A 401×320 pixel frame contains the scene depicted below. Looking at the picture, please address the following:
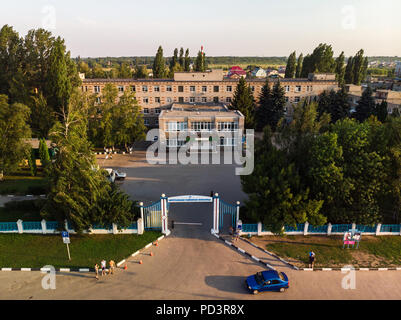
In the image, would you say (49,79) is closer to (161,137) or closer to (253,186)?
(161,137)

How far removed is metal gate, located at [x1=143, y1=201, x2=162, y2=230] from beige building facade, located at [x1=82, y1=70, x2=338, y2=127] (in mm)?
34841

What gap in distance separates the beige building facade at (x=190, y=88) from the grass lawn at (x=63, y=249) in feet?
119

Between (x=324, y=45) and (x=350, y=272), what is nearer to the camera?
(x=350, y=272)

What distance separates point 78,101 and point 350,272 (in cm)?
3486

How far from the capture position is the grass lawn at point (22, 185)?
26672 millimetres

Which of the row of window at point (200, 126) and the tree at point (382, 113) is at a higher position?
the tree at point (382, 113)

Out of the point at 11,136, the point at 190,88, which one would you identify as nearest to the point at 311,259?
the point at 11,136

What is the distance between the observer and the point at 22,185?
93.9 feet

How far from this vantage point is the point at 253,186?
2062 cm

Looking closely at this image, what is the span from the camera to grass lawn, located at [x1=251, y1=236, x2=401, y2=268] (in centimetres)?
1809

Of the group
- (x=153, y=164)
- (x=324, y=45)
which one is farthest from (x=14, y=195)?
(x=324, y=45)

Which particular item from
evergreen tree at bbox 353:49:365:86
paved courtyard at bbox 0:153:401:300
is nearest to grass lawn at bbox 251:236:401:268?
paved courtyard at bbox 0:153:401:300

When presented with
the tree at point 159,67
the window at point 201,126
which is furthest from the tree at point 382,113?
the tree at point 159,67

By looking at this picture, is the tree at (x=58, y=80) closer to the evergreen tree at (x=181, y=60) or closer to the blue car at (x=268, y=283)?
the blue car at (x=268, y=283)
